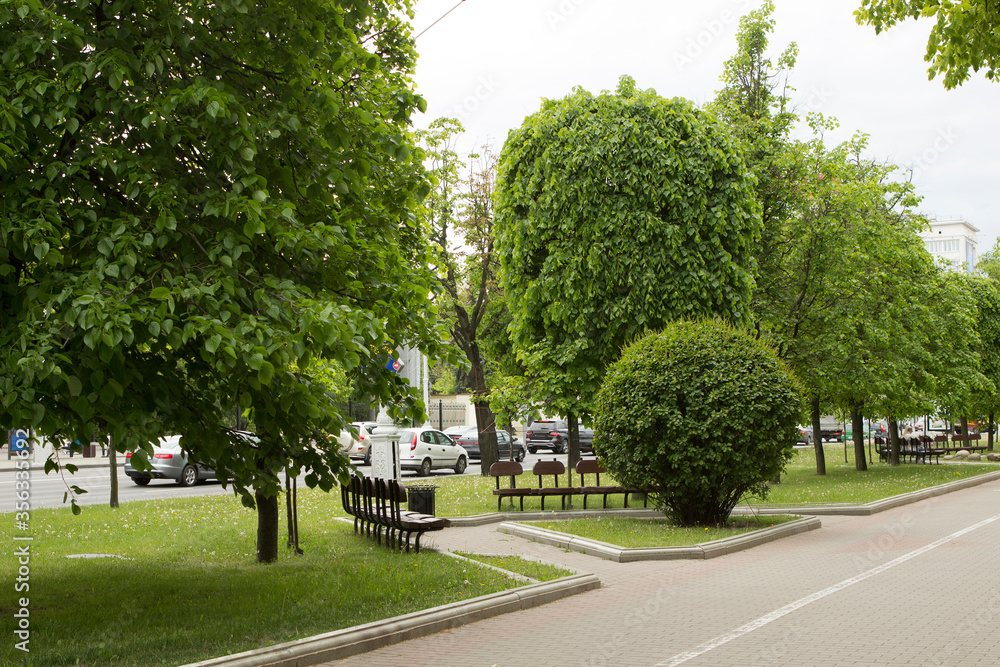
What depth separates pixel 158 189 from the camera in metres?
6.41

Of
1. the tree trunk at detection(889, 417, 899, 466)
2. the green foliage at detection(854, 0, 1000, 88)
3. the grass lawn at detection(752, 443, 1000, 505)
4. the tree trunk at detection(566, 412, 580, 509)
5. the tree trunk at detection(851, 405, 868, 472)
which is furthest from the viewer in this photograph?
the tree trunk at detection(889, 417, 899, 466)

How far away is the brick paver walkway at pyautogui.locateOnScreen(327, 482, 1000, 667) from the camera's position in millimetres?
6492

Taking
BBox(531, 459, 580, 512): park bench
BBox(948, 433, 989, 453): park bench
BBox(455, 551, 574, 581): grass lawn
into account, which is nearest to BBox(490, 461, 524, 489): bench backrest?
BBox(531, 459, 580, 512): park bench

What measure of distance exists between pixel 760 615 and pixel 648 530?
5.78 m

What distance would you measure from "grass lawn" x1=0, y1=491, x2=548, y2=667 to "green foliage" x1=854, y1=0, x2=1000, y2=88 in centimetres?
754

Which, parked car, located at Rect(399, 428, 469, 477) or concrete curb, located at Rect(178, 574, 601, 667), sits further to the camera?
parked car, located at Rect(399, 428, 469, 477)

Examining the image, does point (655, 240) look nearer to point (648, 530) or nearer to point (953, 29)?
point (648, 530)

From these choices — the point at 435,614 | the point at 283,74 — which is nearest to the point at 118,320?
the point at 283,74

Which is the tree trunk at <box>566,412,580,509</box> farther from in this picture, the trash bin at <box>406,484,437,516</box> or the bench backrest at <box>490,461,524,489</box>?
the trash bin at <box>406,484,437,516</box>

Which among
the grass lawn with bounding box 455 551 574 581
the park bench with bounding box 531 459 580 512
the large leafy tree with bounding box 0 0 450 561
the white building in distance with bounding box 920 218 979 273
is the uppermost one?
the white building in distance with bounding box 920 218 979 273

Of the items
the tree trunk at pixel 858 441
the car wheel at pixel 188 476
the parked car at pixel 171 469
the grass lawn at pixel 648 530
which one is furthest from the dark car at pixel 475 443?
the grass lawn at pixel 648 530

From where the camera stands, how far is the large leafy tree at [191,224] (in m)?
5.82

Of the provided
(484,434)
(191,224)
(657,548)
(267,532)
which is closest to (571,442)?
(484,434)

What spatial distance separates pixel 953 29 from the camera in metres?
9.45
